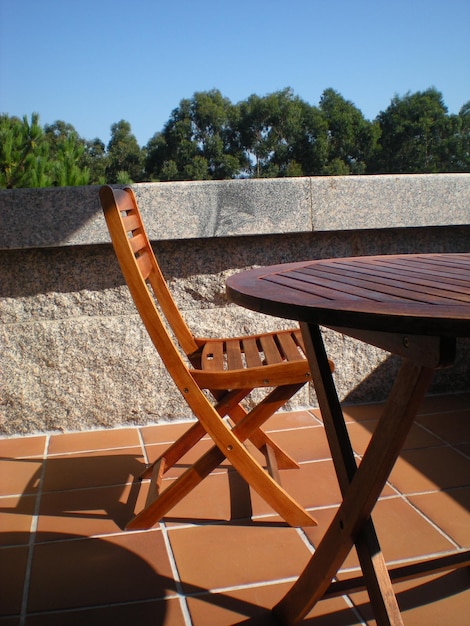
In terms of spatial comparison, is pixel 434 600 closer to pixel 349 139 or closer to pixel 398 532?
pixel 398 532

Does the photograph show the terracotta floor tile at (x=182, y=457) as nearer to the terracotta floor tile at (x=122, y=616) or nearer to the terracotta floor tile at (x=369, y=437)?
the terracotta floor tile at (x=369, y=437)

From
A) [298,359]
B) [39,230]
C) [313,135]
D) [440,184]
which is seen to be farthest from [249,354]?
[313,135]

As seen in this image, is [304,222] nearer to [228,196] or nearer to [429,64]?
[228,196]

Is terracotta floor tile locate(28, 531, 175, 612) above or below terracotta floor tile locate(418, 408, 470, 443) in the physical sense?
below

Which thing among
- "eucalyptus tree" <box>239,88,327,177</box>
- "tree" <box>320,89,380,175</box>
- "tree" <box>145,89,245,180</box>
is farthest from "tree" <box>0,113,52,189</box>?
"tree" <box>320,89,380,175</box>

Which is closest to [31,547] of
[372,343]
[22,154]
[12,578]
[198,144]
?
[12,578]

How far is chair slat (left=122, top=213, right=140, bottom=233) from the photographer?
2106mm

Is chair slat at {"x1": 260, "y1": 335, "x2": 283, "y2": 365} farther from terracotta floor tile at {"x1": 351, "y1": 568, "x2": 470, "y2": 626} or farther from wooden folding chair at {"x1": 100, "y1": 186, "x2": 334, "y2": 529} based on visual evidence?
terracotta floor tile at {"x1": 351, "y1": 568, "x2": 470, "y2": 626}

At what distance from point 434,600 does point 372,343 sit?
82cm

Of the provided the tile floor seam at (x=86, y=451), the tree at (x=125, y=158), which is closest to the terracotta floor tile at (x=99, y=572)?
the tile floor seam at (x=86, y=451)

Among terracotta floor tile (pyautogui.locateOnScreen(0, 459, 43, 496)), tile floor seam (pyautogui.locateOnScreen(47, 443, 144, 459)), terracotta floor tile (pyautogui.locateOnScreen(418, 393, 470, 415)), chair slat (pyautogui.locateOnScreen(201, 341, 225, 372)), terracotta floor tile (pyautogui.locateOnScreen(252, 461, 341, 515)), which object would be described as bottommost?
terracotta floor tile (pyautogui.locateOnScreen(252, 461, 341, 515))

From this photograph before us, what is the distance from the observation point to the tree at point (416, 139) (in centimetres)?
3628

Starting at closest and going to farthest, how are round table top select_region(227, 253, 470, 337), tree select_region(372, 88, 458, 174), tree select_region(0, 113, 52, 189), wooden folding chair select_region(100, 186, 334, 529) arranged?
round table top select_region(227, 253, 470, 337) < wooden folding chair select_region(100, 186, 334, 529) < tree select_region(0, 113, 52, 189) < tree select_region(372, 88, 458, 174)

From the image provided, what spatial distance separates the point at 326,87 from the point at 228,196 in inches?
1677
